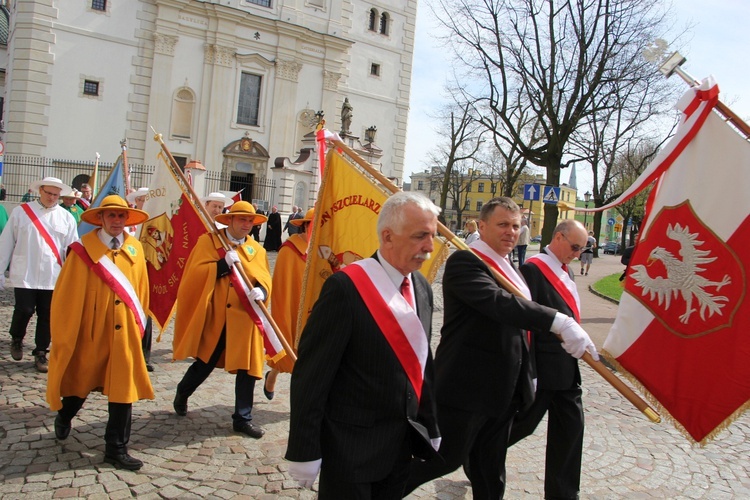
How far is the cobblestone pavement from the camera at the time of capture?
4.12 m

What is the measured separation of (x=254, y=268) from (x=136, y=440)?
1722mm

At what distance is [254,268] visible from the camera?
219 inches

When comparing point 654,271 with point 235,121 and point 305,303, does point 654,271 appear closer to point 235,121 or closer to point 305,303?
point 305,303

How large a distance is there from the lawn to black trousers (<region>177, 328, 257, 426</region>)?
1270cm

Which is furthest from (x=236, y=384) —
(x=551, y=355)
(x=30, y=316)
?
(x=30, y=316)

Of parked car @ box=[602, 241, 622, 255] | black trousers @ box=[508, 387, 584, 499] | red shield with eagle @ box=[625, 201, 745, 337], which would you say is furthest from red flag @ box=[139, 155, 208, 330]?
parked car @ box=[602, 241, 622, 255]

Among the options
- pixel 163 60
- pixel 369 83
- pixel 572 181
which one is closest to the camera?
pixel 163 60

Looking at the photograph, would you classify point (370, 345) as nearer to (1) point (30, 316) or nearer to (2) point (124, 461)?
(2) point (124, 461)

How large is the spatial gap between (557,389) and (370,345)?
75.5 inches

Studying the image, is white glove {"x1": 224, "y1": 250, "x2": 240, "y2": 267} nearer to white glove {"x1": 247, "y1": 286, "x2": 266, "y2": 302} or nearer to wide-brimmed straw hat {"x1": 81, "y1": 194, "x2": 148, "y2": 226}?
white glove {"x1": 247, "y1": 286, "x2": 266, "y2": 302}

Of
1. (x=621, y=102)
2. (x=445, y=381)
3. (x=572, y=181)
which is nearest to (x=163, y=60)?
(x=621, y=102)

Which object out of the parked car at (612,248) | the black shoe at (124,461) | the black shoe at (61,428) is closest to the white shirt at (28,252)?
the black shoe at (61,428)

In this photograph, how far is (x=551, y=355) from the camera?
400 cm

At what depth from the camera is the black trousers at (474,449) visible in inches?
135
